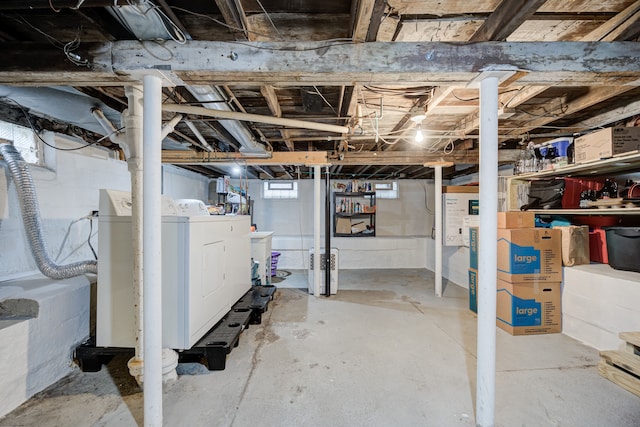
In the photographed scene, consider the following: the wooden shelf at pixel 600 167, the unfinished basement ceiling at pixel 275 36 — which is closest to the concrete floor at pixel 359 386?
the wooden shelf at pixel 600 167

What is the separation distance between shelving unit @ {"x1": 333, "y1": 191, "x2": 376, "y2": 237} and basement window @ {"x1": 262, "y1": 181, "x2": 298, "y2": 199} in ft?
3.03

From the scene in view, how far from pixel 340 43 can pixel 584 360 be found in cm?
291

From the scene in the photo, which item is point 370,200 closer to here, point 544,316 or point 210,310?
point 544,316

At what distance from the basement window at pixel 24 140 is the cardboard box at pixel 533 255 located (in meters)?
4.27

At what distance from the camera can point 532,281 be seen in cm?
262

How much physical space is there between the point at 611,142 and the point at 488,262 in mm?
1896

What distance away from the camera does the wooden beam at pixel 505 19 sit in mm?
1125

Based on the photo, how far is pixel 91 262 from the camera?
2.23 metres

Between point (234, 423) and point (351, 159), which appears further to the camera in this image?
point (351, 159)

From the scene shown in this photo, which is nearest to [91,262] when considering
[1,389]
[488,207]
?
[1,389]

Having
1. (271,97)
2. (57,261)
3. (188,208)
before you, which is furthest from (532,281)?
(57,261)

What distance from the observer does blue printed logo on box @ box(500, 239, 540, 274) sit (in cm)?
262

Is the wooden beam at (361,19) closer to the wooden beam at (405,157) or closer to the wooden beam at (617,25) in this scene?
the wooden beam at (617,25)

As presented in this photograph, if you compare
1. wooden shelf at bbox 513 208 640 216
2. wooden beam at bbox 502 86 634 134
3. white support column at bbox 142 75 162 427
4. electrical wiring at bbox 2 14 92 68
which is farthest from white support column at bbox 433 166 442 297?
electrical wiring at bbox 2 14 92 68
